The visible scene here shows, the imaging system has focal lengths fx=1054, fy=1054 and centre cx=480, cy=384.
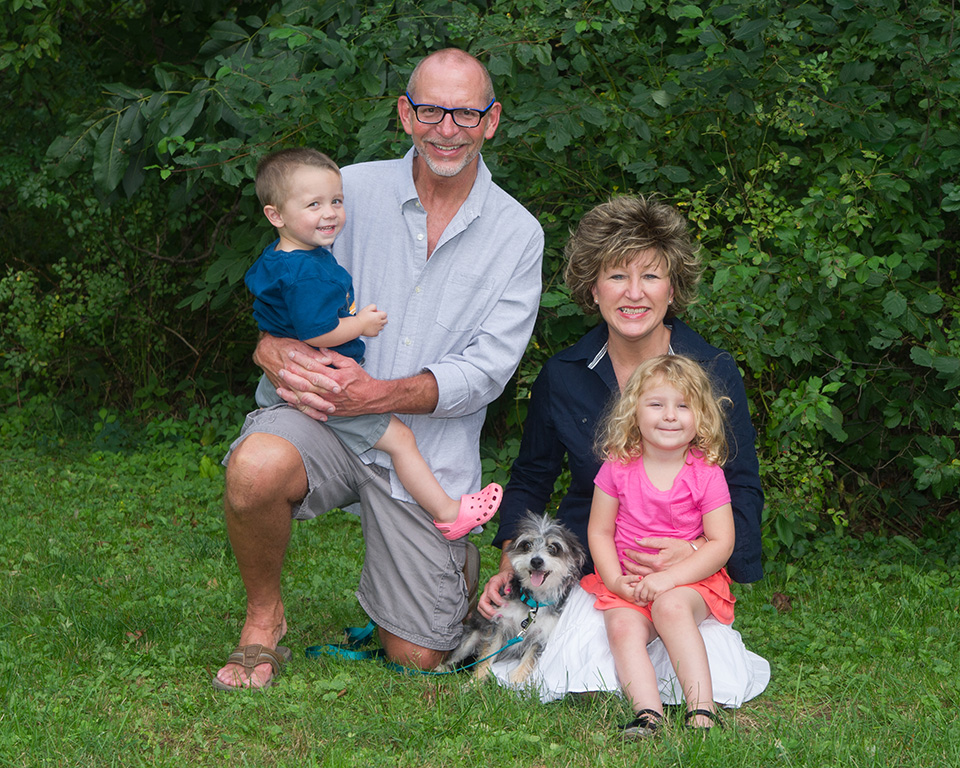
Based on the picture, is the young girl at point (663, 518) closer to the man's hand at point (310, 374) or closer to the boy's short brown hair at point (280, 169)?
the man's hand at point (310, 374)

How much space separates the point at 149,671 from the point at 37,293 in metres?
6.01

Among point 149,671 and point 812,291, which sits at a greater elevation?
point 812,291

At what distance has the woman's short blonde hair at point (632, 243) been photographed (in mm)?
3447

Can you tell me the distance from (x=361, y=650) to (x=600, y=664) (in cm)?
100

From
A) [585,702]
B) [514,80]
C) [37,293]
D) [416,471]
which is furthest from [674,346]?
[37,293]

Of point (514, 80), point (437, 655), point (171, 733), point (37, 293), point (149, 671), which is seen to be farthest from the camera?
point (37, 293)

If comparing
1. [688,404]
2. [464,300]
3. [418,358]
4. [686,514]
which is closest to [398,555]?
[418,358]

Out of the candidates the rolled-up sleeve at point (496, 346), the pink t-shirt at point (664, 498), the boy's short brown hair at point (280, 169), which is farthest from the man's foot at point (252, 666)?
the boy's short brown hair at point (280, 169)

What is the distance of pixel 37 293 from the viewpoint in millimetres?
8633

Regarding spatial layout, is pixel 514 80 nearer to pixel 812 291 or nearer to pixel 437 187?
pixel 437 187

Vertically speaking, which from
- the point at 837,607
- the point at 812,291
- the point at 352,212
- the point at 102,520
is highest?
the point at 352,212

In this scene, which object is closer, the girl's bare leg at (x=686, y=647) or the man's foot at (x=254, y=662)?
the girl's bare leg at (x=686, y=647)

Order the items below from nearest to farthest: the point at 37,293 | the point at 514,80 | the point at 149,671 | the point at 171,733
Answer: the point at 171,733
the point at 149,671
the point at 514,80
the point at 37,293

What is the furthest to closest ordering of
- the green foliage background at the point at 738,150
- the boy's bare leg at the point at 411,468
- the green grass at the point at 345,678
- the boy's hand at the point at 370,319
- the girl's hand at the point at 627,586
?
the green foliage background at the point at 738,150 → the boy's bare leg at the point at 411,468 → the boy's hand at the point at 370,319 → the girl's hand at the point at 627,586 → the green grass at the point at 345,678
